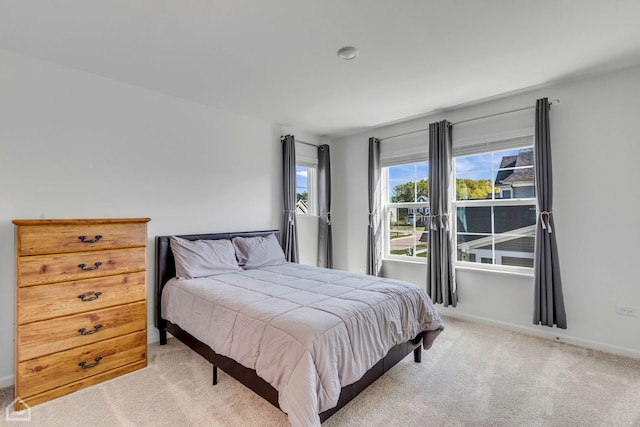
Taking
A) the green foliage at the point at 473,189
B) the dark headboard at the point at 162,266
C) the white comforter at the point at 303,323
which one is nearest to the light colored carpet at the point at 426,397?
the white comforter at the point at 303,323

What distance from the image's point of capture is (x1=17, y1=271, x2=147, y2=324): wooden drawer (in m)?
1.91

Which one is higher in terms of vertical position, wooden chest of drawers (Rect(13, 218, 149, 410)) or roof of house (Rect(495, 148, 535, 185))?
roof of house (Rect(495, 148, 535, 185))

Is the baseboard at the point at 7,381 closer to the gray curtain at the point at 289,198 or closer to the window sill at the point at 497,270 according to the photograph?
the gray curtain at the point at 289,198

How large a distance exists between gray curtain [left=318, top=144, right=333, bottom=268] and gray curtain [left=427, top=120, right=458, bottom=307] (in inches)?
62.0

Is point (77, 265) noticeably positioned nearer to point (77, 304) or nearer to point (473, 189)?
point (77, 304)

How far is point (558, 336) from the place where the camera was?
2.84 m

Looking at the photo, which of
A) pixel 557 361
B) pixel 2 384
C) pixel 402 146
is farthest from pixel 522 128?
pixel 2 384

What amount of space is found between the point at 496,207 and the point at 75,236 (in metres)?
3.95

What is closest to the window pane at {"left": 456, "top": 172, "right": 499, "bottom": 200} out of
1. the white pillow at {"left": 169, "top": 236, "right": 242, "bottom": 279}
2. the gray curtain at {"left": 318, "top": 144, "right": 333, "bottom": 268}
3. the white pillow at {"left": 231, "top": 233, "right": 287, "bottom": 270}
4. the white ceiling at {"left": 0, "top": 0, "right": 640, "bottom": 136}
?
the white ceiling at {"left": 0, "top": 0, "right": 640, "bottom": 136}

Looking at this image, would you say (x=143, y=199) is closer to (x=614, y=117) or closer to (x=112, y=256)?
(x=112, y=256)

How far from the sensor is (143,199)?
288cm

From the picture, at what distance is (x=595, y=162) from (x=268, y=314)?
3170 mm

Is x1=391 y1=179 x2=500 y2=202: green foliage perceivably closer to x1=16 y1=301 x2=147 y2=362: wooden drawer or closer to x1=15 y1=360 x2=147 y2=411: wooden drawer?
x1=16 y1=301 x2=147 y2=362: wooden drawer

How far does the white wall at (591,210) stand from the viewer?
2.55m
